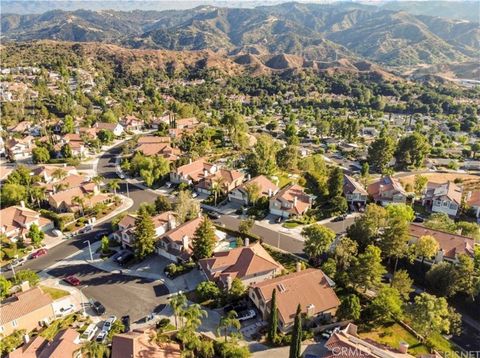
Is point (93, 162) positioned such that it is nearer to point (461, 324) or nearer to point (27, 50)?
point (461, 324)

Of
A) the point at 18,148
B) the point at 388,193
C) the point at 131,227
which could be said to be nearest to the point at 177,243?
the point at 131,227

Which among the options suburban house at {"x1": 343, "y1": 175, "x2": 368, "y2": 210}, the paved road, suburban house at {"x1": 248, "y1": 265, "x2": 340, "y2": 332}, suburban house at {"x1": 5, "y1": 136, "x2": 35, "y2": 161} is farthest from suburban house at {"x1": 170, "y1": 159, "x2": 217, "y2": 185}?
suburban house at {"x1": 5, "y1": 136, "x2": 35, "y2": 161}

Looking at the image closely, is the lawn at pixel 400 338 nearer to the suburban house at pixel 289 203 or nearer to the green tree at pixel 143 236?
the suburban house at pixel 289 203

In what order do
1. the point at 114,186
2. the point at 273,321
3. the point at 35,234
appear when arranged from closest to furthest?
Result: 1. the point at 273,321
2. the point at 35,234
3. the point at 114,186

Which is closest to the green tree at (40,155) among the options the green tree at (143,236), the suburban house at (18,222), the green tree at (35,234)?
the suburban house at (18,222)

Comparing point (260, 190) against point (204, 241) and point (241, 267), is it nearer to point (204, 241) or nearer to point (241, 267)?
point (204, 241)

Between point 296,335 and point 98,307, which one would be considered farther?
point 98,307
